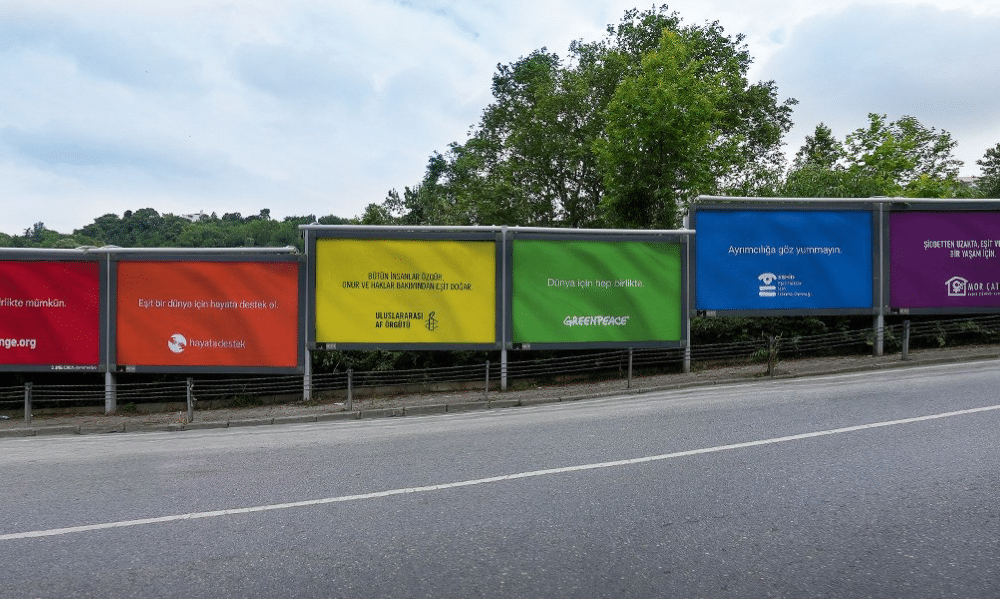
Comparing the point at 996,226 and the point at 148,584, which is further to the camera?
the point at 996,226

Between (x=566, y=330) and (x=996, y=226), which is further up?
(x=996, y=226)

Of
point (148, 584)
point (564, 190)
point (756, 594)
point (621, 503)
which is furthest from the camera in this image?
point (564, 190)

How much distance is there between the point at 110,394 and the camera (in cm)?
1435

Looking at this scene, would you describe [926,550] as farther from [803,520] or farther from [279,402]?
[279,402]

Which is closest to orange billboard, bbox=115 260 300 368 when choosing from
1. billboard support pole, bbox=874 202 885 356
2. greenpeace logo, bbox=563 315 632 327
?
greenpeace logo, bbox=563 315 632 327

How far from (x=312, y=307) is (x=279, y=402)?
2112mm

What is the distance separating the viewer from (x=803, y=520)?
5430 mm

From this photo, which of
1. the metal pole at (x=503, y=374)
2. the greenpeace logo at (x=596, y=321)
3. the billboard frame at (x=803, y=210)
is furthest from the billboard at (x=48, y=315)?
the billboard frame at (x=803, y=210)

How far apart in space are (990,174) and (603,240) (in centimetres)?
6346

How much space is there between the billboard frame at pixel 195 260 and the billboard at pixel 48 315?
12.9 inches

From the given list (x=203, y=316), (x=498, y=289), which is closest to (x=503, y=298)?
(x=498, y=289)

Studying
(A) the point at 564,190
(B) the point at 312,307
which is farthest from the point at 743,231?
(A) the point at 564,190

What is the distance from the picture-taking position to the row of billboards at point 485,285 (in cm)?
1464

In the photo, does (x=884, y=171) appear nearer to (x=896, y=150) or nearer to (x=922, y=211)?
(x=896, y=150)
